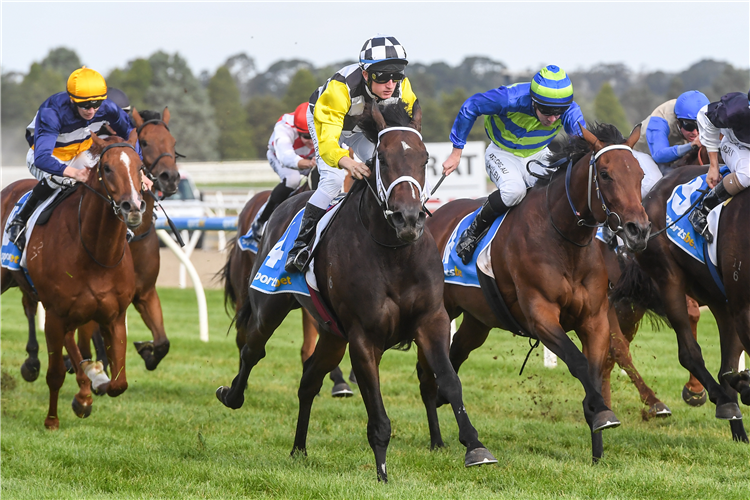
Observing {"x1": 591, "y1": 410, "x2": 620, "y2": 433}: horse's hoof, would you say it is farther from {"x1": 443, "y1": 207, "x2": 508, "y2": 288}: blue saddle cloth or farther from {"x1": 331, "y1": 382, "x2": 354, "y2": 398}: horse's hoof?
{"x1": 331, "y1": 382, "x2": 354, "y2": 398}: horse's hoof

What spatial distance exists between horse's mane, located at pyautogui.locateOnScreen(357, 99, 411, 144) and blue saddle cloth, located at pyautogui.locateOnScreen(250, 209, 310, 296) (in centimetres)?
100

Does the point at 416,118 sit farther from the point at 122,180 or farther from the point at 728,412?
the point at 728,412

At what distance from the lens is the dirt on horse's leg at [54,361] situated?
20.3ft

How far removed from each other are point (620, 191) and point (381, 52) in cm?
149

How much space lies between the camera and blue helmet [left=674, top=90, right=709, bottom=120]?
687 cm

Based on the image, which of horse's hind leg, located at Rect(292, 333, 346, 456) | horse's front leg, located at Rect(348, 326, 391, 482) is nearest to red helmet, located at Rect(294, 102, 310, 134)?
horse's hind leg, located at Rect(292, 333, 346, 456)

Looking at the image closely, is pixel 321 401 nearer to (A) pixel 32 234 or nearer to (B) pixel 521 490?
(A) pixel 32 234

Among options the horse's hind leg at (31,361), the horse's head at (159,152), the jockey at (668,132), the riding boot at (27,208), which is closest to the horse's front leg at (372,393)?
the horse's head at (159,152)

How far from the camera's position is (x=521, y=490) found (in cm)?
448

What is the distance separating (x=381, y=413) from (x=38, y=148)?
3.24 metres

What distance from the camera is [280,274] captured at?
5.51 m

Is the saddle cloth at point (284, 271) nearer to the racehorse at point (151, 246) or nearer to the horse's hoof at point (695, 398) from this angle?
the racehorse at point (151, 246)

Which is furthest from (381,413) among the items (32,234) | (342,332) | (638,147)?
(638,147)

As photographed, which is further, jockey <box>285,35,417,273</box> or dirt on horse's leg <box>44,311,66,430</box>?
dirt on horse's leg <box>44,311,66,430</box>
